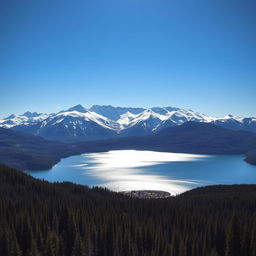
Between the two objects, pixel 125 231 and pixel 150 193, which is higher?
pixel 125 231

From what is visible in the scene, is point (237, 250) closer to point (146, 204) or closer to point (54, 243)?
point (54, 243)

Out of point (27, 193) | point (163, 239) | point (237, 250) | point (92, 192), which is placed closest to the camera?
point (237, 250)

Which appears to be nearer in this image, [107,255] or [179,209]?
[107,255]

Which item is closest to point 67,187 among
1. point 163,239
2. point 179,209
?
point 179,209

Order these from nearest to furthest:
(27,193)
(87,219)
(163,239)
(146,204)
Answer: (163,239) → (87,219) → (146,204) → (27,193)

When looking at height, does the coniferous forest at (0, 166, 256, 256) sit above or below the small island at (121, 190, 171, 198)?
above

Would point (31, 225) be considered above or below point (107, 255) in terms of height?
above

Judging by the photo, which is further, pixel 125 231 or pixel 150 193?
pixel 150 193

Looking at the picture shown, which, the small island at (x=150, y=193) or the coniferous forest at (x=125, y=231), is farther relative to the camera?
the small island at (x=150, y=193)

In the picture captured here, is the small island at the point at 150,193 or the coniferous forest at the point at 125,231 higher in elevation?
the coniferous forest at the point at 125,231

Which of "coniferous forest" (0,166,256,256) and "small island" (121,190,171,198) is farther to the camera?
"small island" (121,190,171,198)
